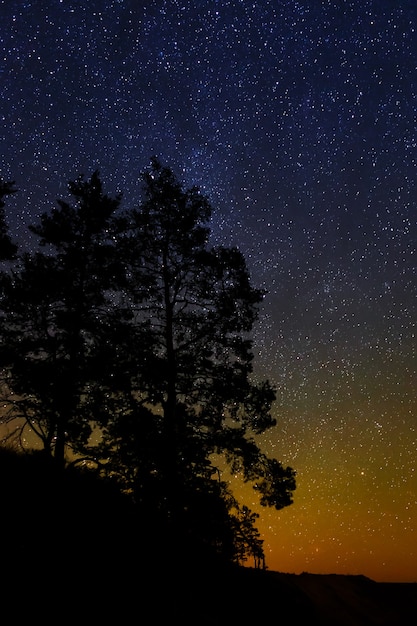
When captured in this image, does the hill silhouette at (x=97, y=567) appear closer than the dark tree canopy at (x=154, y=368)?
Yes

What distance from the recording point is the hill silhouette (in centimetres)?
625

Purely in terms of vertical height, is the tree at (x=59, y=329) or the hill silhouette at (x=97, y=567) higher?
the tree at (x=59, y=329)

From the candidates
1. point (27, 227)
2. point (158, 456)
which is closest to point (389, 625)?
point (158, 456)

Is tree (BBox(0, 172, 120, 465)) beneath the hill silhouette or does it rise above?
above

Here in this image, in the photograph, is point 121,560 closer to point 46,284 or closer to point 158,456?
point 158,456

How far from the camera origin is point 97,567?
7457mm

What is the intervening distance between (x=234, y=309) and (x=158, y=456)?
5322 millimetres

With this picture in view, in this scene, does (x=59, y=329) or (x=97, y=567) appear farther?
(x=59, y=329)

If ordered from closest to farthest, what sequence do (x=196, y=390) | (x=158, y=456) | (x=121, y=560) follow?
(x=121, y=560)
(x=158, y=456)
(x=196, y=390)

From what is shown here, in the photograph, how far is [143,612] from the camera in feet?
24.0

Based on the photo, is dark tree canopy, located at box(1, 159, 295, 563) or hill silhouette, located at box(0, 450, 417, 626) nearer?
hill silhouette, located at box(0, 450, 417, 626)

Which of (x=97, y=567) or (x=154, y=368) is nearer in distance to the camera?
(x=97, y=567)

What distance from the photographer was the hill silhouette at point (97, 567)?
6254mm

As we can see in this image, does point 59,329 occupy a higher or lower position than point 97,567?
higher
